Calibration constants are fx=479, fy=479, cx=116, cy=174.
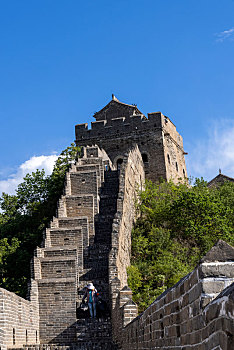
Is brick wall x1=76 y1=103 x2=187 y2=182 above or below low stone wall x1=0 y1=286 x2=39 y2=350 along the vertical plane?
above

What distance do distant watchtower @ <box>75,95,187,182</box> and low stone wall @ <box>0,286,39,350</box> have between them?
1830cm

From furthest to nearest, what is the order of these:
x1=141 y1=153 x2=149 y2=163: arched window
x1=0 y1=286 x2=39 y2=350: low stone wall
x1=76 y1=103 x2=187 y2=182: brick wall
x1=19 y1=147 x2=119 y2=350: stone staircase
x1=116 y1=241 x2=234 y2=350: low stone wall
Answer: x1=141 y1=153 x2=149 y2=163: arched window < x1=76 y1=103 x2=187 y2=182: brick wall < x1=19 y1=147 x2=119 y2=350: stone staircase < x1=0 y1=286 x2=39 y2=350: low stone wall < x1=116 y1=241 x2=234 y2=350: low stone wall

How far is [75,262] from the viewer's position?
60.3 feet

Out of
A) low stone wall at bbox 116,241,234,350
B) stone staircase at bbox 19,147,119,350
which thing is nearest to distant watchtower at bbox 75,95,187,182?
stone staircase at bbox 19,147,119,350

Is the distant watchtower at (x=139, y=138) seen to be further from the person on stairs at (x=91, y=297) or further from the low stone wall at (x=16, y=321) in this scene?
the low stone wall at (x=16, y=321)

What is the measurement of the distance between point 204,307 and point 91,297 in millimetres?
13287

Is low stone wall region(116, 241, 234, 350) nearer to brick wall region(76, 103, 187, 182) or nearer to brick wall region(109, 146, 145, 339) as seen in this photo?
brick wall region(109, 146, 145, 339)

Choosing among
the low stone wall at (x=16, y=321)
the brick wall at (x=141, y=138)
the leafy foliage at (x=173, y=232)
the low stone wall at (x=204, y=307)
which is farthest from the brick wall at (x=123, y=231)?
the low stone wall at (x=204, y=307)

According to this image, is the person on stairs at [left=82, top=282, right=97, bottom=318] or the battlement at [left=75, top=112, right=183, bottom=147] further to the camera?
the battlement at [left=75, top=112, right=183, bottom=147]

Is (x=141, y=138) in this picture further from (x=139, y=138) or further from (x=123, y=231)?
(x=123, y=231)

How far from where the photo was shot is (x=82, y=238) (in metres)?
20.1

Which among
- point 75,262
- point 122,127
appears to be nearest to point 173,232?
point 75,262

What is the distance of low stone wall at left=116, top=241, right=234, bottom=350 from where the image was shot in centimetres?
260

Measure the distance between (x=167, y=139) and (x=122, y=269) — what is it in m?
17.6
